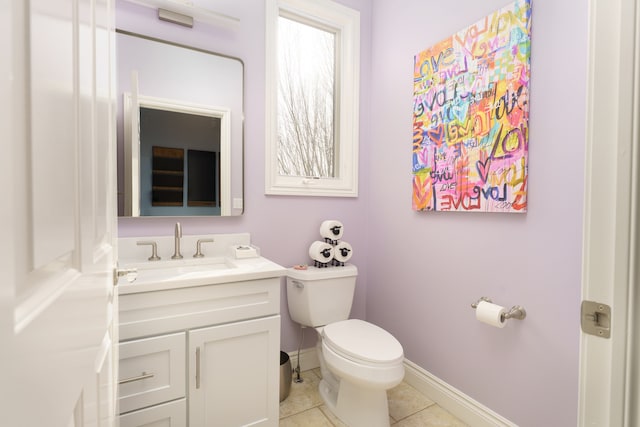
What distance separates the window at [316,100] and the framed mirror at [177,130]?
0.30 meters

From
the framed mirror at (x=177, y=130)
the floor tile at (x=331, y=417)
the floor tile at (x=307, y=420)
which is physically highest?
the framed mirror at (x=177, y=130)

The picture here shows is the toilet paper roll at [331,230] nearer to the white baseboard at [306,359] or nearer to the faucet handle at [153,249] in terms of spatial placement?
the white baseboard at [306,359]

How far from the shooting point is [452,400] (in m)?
1.64

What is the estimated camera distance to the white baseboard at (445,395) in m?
1.48

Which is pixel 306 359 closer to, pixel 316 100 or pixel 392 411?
pixel 392 411

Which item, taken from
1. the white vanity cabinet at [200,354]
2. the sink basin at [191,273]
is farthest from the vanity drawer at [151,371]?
the sink basin at [191,273]

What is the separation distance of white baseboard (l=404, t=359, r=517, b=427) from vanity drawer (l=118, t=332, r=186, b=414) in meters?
1.36

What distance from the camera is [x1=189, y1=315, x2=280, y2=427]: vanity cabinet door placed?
1235 millimetres

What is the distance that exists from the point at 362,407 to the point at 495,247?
104cm

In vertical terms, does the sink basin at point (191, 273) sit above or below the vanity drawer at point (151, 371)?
above

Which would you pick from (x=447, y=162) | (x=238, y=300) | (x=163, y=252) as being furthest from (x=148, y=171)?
(x=447, y=162)

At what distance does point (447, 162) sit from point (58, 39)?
1652 mm

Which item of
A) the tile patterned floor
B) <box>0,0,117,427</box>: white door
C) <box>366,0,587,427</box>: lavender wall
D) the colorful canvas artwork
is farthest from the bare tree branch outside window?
<box>0,0,117,427</box>: white door

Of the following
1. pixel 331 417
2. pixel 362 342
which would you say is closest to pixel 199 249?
pixel 362 342
